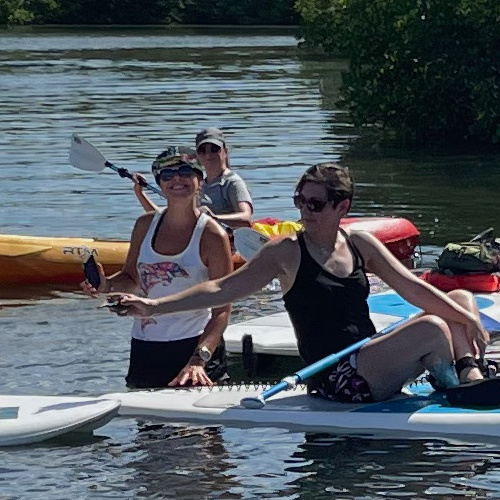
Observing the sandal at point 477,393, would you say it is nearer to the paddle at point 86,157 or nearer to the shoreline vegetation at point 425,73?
the paddle at point 86,157

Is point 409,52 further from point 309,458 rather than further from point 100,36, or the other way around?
point 100,36

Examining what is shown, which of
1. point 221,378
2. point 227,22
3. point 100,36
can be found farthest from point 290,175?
point 227,22

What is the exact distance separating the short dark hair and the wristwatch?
35.2 inches

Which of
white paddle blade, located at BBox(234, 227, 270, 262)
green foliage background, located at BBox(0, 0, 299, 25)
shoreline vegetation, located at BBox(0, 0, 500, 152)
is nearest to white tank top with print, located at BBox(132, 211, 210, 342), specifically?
white paddle blade, located at BBox(234, 227, 270, 262)

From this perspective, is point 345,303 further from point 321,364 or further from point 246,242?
point 246,242

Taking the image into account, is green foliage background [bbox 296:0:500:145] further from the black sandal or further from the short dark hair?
the short dark hair

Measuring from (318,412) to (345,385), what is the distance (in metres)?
0.17

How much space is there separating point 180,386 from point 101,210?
28.0 ft

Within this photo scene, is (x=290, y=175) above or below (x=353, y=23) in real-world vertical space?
below

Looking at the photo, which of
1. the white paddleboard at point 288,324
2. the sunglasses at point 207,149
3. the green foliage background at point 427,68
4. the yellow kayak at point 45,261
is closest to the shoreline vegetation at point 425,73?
the green foliage background at point 427,68

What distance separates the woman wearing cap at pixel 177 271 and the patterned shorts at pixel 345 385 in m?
0.52

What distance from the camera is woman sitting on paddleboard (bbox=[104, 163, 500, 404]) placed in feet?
20.1

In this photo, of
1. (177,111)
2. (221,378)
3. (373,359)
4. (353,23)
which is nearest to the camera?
(373,359)

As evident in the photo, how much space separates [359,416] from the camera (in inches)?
257
